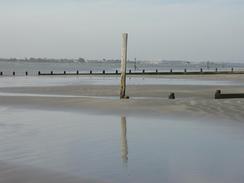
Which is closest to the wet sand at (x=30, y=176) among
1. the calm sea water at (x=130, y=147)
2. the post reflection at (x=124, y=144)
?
the calm sea water at (x=130, y=147)

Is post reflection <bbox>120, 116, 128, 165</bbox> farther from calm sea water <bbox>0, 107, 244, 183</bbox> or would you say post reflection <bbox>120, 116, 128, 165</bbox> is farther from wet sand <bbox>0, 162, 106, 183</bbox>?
wet sand <bbox>0, 162, 106, 183</bbox>

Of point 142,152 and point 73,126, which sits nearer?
point 142,152

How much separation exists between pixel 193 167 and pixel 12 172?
304 centimetres

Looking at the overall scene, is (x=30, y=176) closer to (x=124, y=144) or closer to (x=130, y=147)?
(x=130, y=147)

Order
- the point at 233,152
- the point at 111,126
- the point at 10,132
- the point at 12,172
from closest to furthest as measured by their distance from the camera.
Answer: the point at 12,172, the point at 233,152, the point at 10,132, the point at 111,126

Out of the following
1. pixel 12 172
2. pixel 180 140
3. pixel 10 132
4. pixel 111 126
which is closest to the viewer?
pixel 12 172

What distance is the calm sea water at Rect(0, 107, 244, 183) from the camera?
7.27 metres

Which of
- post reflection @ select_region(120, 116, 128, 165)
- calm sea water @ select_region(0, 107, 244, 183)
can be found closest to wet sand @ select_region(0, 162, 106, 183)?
calm sea water @ select_region(0, 107, 244, 183)

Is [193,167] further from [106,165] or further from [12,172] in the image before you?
[12,172]

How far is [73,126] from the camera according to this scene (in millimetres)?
13062

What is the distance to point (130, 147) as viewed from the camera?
9523mm

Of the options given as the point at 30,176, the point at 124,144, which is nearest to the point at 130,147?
the point at 124,144

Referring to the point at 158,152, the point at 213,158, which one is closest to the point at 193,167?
the point at 213,158

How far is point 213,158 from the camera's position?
27.3 feet
